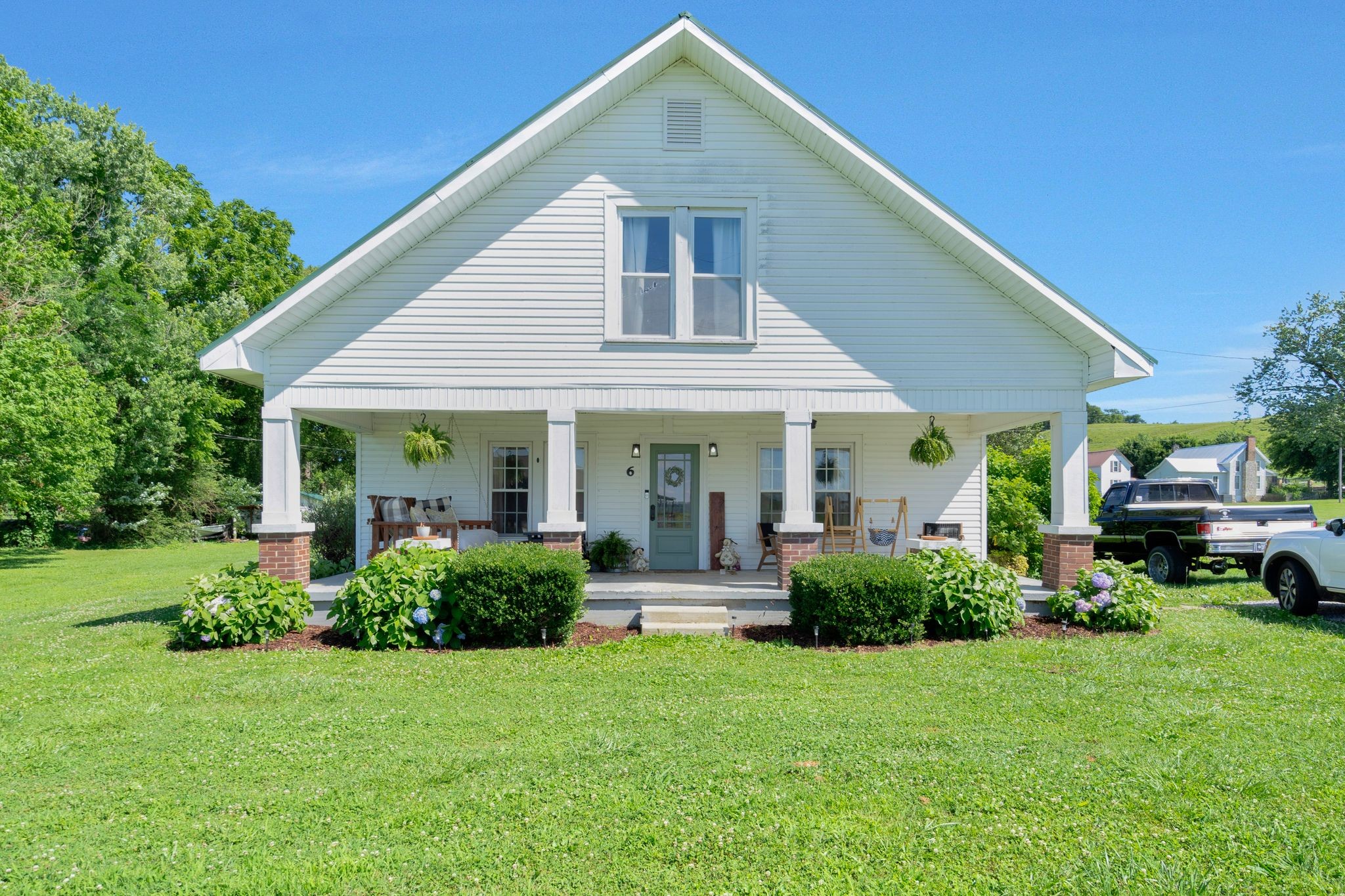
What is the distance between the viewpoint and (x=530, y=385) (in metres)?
10.1

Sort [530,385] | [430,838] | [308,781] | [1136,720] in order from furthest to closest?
1. [530,385]
2. [1136,720]
3. [308,781]
4. [430,838]

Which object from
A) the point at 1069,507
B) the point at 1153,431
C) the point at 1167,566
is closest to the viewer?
the point at 1069,507

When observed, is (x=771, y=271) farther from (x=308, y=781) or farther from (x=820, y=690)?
(x=308, y=781)

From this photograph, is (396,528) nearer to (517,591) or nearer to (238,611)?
(238,611)

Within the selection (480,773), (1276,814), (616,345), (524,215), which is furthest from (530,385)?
(1276,814)

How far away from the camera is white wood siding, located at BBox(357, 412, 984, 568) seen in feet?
42.7

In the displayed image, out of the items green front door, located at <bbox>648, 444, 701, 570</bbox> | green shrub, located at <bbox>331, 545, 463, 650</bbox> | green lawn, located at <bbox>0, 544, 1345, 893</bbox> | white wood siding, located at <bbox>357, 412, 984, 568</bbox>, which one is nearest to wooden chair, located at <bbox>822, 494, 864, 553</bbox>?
white wood siding, located at <bbox>357, 412, 984, 568</bbox>

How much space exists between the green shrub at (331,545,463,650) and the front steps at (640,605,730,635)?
7.09 feet

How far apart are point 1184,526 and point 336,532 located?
15211 millimetres

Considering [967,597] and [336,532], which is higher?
[336,532]

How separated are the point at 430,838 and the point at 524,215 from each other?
7.95 m

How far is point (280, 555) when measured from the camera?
961 cm

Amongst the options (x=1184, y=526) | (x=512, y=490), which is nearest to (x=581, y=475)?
(x=512, y=490)

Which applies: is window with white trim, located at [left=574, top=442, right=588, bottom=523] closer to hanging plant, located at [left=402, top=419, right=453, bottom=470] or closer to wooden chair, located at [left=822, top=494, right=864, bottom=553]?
hanging plant, located at [left=402, top=419, right=453, bottom=470]
